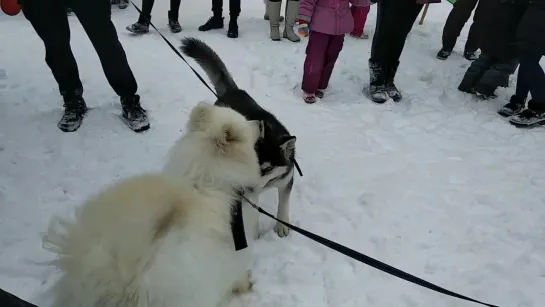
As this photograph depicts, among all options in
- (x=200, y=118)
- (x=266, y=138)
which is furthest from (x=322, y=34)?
(x=200, y=118)

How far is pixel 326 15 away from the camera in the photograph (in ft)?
12.8

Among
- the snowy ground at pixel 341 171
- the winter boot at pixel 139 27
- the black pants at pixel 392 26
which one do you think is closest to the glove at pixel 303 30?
the snowy ground at pixel 341 171

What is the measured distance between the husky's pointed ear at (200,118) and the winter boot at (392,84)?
9.28 ft

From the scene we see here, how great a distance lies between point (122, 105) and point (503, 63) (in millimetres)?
3433

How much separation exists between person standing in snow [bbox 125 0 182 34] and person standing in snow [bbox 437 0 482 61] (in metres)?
3.17

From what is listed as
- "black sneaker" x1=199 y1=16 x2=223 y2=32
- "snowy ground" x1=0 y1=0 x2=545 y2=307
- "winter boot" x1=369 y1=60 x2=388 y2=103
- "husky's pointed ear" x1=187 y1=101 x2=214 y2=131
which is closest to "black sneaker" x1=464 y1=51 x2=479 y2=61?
"snowy ground" x1=0 y1=0 x2=545 y2=307

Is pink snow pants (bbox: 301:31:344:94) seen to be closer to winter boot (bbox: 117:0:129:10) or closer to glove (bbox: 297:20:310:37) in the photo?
glove (bbox: 297:20:310:37)

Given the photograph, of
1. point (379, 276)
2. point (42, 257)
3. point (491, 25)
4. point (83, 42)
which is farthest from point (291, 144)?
point (83, 42)

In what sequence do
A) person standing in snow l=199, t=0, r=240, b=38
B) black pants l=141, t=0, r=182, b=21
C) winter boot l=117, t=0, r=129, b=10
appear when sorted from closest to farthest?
black pants l=141, t=0, r=182, b=21 → person standing in snow l=199, t=0, r=240, b=38 → winter boot l=117, t=0, r=129, b=10

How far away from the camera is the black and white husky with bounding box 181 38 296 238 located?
217 centimetres

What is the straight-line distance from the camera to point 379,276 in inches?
94.3

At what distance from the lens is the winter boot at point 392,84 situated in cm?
421

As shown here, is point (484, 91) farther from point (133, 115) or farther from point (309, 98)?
point (133, 115)

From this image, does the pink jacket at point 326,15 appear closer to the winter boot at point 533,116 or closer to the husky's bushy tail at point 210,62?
the husky's bushy tail at point 210,62
